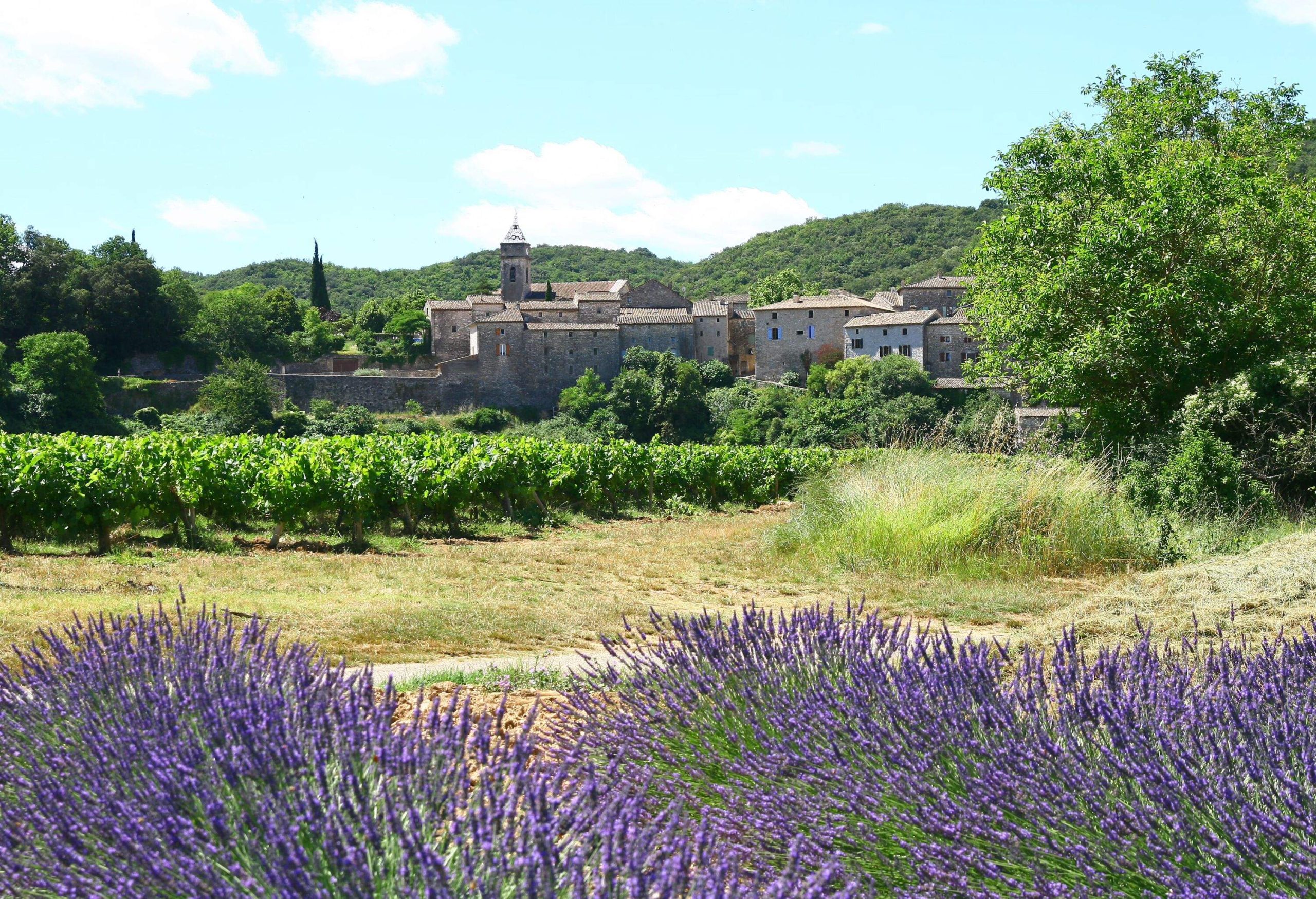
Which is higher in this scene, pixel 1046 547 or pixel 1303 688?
pixel 1303 688

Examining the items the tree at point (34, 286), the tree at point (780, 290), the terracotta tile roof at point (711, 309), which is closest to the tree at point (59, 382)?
the tree at point (34, 286)

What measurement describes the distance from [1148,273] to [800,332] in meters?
54.9

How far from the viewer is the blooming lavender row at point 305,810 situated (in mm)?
1883

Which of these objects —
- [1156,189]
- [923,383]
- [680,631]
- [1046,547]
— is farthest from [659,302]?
[680,631]

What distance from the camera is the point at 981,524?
10656 millimetres

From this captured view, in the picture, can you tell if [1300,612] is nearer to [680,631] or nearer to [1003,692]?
[1003,692]

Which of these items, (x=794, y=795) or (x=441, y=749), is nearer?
(x=441, y=749)

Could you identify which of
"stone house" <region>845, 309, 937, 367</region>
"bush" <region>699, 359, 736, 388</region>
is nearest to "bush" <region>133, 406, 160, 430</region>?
"bush" <region>699, 359, 736, 388</region>

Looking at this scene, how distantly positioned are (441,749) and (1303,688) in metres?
2.59

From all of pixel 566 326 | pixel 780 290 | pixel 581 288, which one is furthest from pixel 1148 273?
pixel 581 288

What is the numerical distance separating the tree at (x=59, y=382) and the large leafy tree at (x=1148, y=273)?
146ft

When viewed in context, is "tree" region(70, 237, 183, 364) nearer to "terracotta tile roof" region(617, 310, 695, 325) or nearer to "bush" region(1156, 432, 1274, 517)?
"terracotta tile roof" region(617, 310, 695, 325)

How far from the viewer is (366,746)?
7.64ft

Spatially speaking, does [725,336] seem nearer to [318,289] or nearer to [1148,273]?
[318,289]
